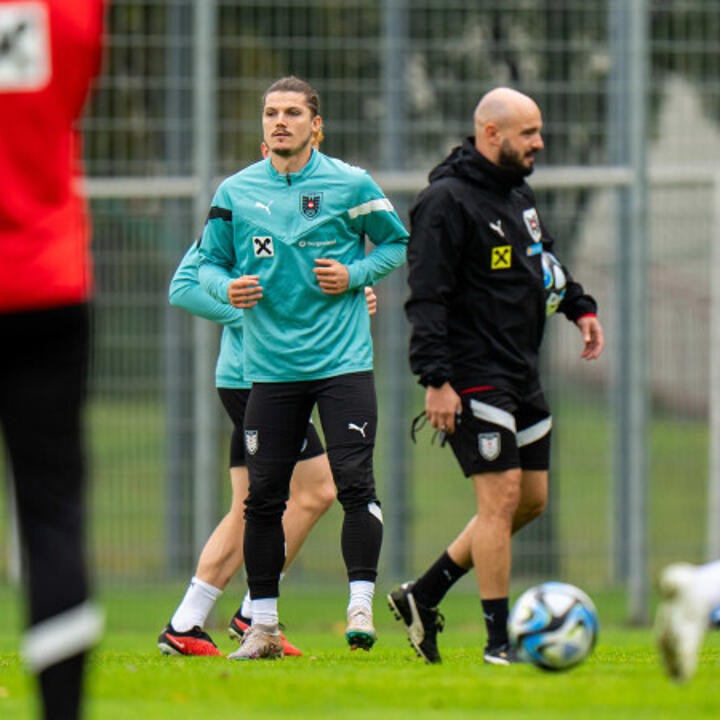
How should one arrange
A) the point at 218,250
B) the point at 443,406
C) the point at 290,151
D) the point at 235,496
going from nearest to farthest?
the point at 443,406 < the point at 290,151 < the point at 218,250 < the point at 235,496

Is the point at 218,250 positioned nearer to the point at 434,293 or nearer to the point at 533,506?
the point at 434,293

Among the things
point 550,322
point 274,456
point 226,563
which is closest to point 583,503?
point 550,322

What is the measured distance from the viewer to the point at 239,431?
7.60 metres

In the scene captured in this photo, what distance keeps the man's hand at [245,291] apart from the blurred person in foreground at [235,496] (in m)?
0.74

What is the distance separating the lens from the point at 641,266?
11688 mm

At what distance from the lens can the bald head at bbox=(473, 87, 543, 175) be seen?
6375 millimetres

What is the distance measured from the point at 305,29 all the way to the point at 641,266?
9.21 feet

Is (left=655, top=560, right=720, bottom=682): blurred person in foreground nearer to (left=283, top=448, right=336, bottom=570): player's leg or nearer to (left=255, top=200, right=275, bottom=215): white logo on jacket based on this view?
(left=255, top=200, right=275, bottom=215): white logo on jacket

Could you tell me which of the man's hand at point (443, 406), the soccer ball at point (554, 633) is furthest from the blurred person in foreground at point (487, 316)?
the soccer ball at point (554, 633)

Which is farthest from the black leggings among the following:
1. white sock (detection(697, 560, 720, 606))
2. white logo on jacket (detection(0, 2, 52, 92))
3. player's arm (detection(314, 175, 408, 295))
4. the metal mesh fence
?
the metal mesh fence

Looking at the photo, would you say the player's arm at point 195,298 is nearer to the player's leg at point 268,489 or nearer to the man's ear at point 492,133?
the player's leg at point 268,489

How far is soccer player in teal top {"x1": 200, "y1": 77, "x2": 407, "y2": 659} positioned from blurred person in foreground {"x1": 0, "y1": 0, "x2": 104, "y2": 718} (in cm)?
292

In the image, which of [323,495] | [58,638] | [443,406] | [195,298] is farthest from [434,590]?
[58,638]

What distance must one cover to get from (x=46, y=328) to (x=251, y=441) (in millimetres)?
3080
